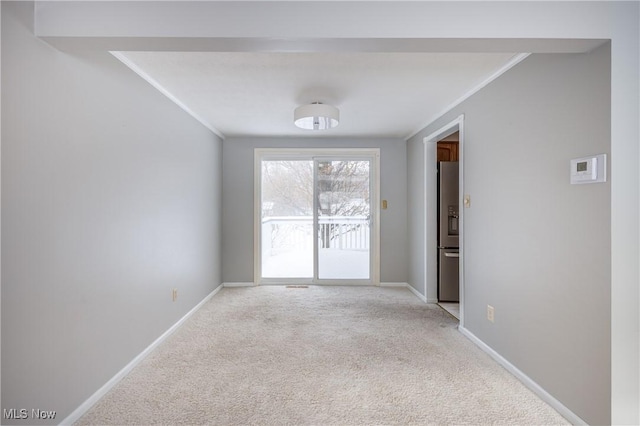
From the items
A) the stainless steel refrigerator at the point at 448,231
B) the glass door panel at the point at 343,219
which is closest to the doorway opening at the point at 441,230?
the stainless steel refrigerator at the point at 448,231

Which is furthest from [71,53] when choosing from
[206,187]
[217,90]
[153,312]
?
[206,187]

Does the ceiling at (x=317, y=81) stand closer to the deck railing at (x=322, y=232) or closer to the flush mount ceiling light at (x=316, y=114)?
the flush mount ceiling light at (x=316, y=114)

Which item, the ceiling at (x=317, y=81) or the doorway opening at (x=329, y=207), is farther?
the doorway opening at (x=329, y=207)

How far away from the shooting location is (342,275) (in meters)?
5.13

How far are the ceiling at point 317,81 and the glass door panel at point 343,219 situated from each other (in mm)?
1219

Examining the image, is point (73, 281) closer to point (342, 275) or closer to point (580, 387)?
point (580, 387)

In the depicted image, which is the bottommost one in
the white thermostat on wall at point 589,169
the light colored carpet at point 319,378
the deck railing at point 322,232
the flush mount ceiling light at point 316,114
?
the light colored carpet at point 319,378

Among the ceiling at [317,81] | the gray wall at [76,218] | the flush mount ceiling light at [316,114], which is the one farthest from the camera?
the flush mount ceiling light at [316,114]

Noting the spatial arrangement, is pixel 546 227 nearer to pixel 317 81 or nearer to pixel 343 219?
pixel 317 81

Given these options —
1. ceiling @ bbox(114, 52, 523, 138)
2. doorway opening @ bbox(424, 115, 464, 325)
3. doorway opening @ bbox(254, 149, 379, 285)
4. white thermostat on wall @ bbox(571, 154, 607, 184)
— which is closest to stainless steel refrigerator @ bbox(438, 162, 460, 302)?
doorway opening @ bbox(424, 115, 464, 325)

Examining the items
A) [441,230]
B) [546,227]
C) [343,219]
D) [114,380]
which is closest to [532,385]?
[546,227]

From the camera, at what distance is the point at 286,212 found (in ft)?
17.0

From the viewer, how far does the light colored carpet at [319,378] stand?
6.30 feet

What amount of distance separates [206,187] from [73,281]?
2465 millimetres
